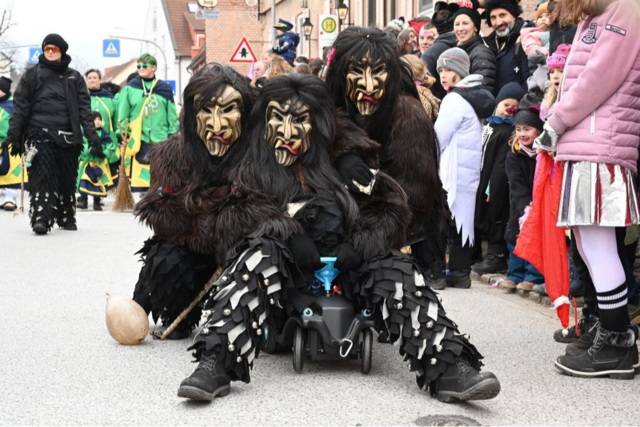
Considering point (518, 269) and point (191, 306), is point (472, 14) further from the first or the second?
point (191, 306)

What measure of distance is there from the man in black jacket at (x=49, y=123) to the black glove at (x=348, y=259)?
6436 mm

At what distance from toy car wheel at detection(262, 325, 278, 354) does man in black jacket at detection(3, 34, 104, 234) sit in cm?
615

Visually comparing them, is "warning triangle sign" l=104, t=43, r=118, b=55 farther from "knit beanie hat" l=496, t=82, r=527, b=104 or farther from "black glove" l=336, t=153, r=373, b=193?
"black glove" l=336, t=153, r=373, b=193

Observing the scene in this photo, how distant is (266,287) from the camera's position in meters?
4.12

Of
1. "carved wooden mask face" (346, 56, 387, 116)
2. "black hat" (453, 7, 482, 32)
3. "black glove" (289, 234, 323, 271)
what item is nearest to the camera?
"black glove" (289, 234, 323, 271)

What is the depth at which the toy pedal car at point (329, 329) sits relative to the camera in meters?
4.28

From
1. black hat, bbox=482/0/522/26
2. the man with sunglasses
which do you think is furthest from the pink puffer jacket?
the man with sunglasses

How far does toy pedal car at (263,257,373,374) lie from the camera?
4277 mm

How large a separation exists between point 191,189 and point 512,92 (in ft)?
11.3

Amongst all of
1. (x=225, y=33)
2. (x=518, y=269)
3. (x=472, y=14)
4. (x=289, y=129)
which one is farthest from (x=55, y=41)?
(x=225, y=33)

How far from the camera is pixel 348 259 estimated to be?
434 centimetres

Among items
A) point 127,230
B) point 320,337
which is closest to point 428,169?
point 320,337

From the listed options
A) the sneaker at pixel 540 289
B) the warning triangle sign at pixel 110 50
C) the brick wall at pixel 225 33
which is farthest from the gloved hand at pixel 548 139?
the brick wall at pixel 225 33

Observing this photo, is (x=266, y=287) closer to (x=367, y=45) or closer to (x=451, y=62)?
(x=367, y=45)
